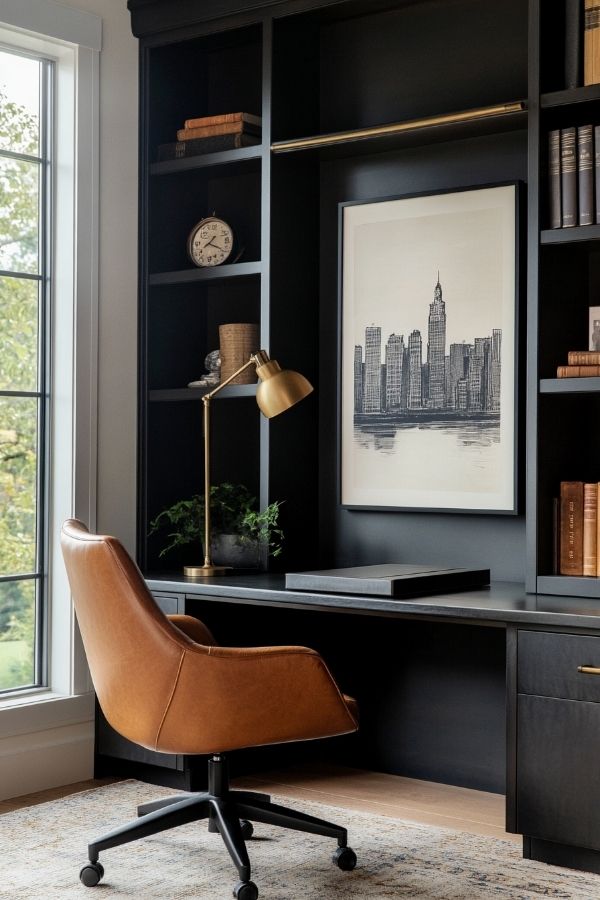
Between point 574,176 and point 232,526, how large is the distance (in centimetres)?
151

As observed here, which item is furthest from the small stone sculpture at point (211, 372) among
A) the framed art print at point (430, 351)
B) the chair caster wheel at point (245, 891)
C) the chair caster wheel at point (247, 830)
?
the chair caster wheel at point (245, 891)

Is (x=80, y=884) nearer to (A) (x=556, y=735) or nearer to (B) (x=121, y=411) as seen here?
(A) (x=556, y=735)

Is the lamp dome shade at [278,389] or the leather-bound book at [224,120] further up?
the leather-bound book at [224,120]

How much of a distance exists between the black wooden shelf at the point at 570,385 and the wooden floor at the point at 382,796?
3.93ft

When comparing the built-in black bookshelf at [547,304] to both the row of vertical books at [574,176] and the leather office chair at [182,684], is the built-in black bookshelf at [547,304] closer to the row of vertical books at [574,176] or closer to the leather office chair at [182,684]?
the row of vertical books at [574,176]

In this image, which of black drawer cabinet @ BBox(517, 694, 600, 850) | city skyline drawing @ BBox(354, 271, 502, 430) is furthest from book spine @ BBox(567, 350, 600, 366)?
black drawer cabinet @ BBox(517, 694, 600, 850)

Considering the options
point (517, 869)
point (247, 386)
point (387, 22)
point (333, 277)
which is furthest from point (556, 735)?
point (387, 22)

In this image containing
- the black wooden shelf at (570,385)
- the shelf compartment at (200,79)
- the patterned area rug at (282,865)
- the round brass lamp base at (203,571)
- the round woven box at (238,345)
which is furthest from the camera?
the shelf compartment at (200,79)

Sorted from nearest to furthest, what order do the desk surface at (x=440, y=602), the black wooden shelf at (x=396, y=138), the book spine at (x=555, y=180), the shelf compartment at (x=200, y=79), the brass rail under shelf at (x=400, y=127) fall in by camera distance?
the desk surface at (x=440, y=602) < the book spine at (x=555, y=180) < the brass rail under shelf at (x=400, y=127) < the black wooden shelf at (x=396, y=138) < the shelf compartment at (x=200, y=79)

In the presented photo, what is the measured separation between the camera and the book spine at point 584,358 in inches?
119

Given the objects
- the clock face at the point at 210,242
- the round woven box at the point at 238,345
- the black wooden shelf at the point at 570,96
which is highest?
the black wooden shelf at the point at 570,96

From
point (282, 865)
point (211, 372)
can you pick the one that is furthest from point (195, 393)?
point (282, 865)

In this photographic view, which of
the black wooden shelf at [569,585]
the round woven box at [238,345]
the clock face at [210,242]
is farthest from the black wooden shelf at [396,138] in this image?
the black wooden shelf at [569,585]

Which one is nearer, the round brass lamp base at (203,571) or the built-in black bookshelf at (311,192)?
the built-in black bookshelf at (311,192)
